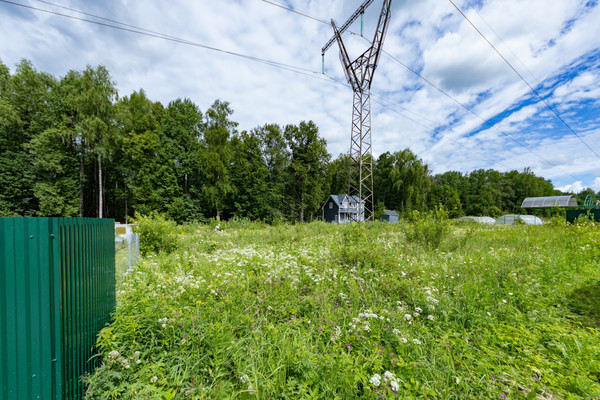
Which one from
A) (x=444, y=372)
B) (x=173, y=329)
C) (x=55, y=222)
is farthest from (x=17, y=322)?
(x=444, y=372)

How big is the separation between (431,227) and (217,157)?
75.9 feet

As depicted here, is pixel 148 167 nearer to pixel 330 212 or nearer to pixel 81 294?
pixel 330 212

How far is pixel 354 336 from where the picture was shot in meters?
2.78

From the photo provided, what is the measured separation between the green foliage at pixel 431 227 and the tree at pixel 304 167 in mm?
23774

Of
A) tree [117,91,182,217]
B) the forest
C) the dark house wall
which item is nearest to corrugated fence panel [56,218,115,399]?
the forest

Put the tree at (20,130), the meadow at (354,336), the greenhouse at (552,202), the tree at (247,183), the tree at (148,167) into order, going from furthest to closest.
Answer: the greenhouse at (552,202)
the tree at (247,183)
the tree at (148,167)
the tree at (20,130)
the meadow at (354,336)

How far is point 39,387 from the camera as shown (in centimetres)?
160

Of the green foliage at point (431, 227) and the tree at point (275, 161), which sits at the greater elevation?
the tree at point (275, 161)

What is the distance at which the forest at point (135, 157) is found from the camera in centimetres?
2139

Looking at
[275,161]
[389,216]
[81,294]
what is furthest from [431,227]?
[389,216]

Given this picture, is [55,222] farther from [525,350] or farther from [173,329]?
[525,350]

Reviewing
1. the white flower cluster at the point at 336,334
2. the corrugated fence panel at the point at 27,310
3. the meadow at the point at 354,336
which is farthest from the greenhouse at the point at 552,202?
the corrugated fence panel at the point at 27,310

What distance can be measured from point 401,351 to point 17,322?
3.39m

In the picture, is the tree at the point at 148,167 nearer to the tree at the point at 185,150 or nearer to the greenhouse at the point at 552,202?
the tree at the point at 185,150
